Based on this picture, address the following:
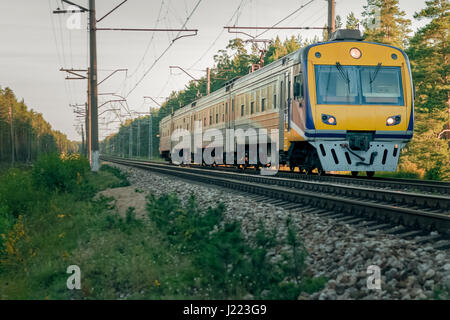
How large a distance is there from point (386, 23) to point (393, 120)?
38337 millimetres

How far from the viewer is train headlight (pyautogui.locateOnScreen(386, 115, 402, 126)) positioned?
41.0 ft

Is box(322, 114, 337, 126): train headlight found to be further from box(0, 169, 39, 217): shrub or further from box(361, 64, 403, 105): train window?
box(0, 169, 39, 217): shrub

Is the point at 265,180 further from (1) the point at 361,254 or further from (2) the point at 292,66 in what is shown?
(1) the point at 361,254

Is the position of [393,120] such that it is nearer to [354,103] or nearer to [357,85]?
[354,103]

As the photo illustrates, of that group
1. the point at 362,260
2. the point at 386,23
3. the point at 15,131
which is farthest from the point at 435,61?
the point at 15,131

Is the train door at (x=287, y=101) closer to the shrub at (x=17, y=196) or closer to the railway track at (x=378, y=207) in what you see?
the railway track at (x=378, y=207)

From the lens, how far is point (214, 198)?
11.2 m

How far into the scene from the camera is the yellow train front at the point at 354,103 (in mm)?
12391

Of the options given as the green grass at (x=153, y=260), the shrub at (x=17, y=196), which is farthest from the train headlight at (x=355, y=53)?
the shrub at (x=17, y=196)

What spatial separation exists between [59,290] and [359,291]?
3.31m

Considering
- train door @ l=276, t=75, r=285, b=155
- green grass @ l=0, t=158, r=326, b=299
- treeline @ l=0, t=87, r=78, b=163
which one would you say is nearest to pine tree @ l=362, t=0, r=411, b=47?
train door @ l=276, t=75, r=285, b=155

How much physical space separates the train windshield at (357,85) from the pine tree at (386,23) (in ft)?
103

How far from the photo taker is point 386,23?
4659 cm
